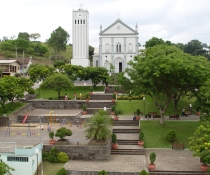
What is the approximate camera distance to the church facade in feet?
189

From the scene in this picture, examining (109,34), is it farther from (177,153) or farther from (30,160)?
(30,160)

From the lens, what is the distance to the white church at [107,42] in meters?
56.8

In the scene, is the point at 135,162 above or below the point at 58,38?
below

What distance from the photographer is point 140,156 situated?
2197cm

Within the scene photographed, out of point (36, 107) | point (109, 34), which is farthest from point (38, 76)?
point (109, 34)

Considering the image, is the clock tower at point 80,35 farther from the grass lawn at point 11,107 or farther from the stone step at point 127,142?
the stone step at point 127,142

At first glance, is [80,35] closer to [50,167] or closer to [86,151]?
[86,151]

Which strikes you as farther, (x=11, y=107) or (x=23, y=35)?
(x=23, y=35)

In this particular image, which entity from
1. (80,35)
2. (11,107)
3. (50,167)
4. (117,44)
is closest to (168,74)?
(50,167)

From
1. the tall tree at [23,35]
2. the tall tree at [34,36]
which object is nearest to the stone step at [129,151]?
the tall tree at [23,35]

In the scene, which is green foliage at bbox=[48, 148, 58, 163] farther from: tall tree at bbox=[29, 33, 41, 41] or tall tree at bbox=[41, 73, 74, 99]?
tall tree at bbox=[29, 33, 41, 41]

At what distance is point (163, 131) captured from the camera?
26656 mm

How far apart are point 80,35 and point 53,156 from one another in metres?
39.2

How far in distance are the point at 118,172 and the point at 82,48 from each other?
136 ft
